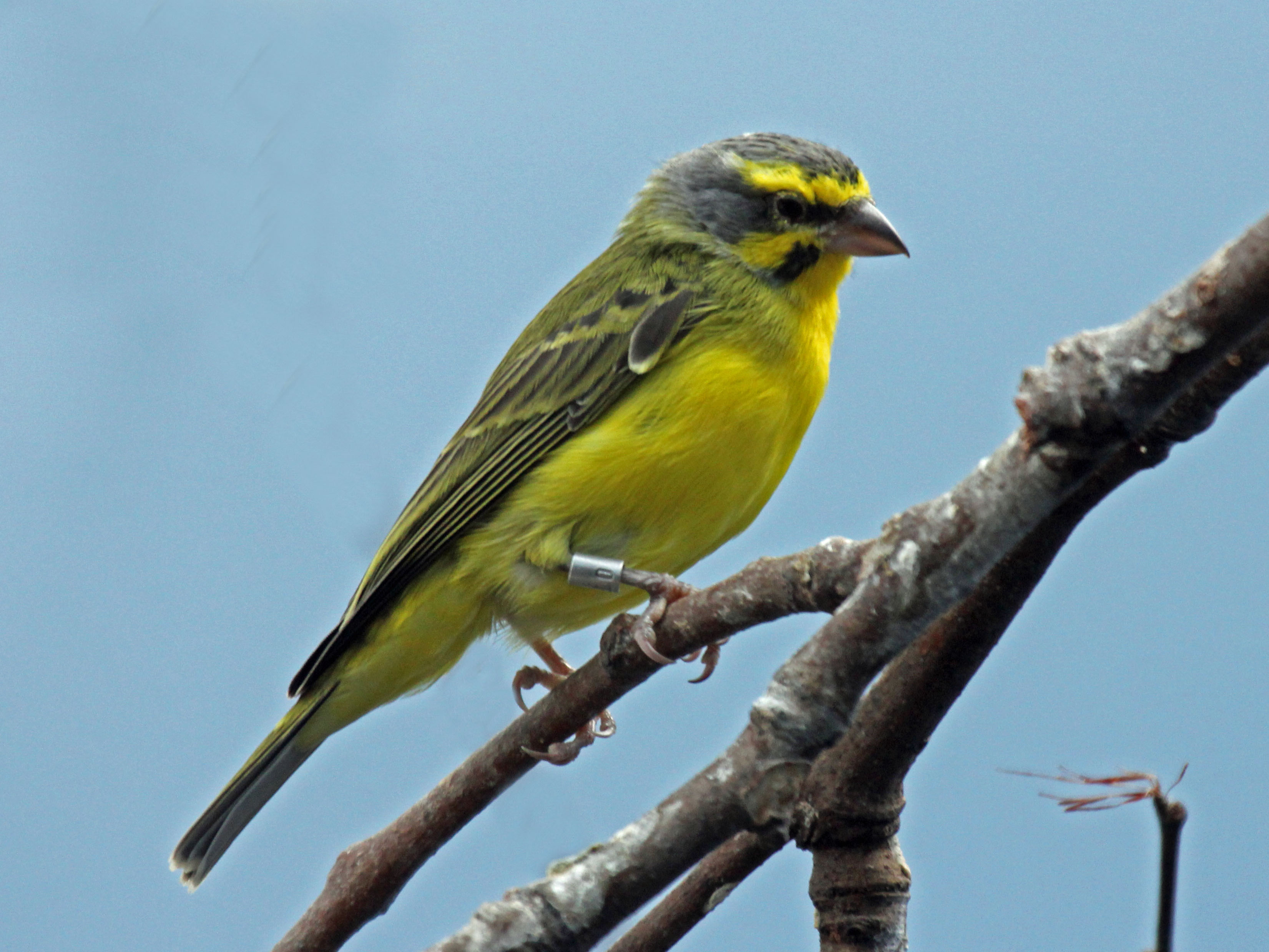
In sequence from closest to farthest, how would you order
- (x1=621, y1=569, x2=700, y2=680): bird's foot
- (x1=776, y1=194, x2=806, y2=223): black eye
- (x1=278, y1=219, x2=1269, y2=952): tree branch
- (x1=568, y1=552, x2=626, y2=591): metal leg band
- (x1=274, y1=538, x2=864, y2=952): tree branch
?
1. (x1=278, y1=219, x2=1269, y2=952): tree branch
2. (x1=621, y1=569, x2=700, y2=680): bird's foot
3. (x1=274, y1=538, x2=864, y2=952): tree branch
4. (x1=568, y1=552, x2=626, y2=591): metal leg band
5. (x1=776, y1=194, x2=806, y2=223): black eye

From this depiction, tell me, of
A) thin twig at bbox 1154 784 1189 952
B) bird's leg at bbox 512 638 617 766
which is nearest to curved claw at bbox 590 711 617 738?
bird's leg at bbox 512 638 617 766

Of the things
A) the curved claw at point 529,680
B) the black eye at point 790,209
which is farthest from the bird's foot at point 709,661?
the black eye at point 790,209

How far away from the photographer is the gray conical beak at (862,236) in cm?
383

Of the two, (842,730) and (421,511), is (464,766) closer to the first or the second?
(421,511)

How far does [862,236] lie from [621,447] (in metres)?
1.04

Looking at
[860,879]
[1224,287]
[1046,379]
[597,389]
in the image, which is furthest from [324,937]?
[1224,287]

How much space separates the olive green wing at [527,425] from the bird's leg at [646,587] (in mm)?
385

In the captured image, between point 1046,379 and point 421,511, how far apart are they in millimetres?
2360

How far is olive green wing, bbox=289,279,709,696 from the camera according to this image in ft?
11.9

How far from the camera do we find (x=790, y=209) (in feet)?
12.7

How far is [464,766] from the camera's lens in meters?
3.24

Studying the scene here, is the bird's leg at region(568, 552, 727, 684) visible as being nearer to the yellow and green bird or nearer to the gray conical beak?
the yellow and green bird

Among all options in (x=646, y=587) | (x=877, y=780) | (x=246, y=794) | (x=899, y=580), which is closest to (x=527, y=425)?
(x=646, y=587)

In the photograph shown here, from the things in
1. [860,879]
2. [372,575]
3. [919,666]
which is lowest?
[860,879]
